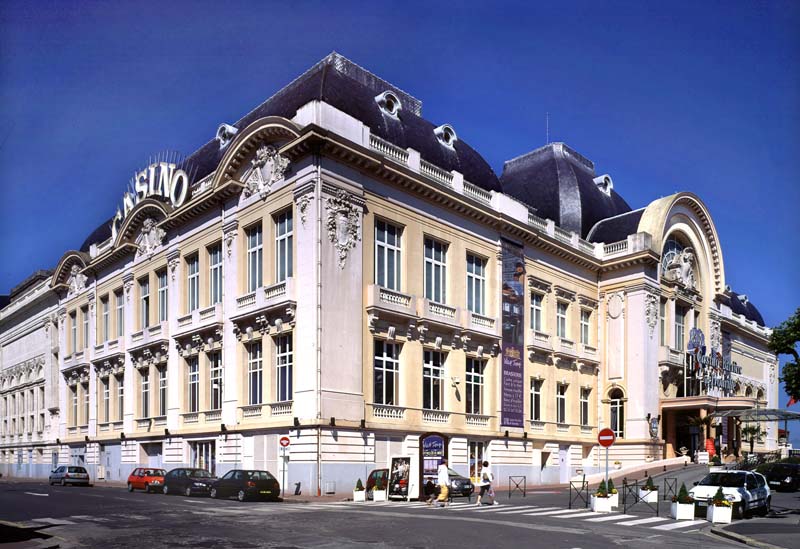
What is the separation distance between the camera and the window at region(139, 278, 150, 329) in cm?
4975

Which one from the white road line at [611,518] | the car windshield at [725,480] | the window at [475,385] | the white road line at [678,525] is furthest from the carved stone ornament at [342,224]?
the white road line at [678,525]

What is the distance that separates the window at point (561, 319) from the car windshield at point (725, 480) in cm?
2265

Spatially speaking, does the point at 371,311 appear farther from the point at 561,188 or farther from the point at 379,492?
the point at 561,188

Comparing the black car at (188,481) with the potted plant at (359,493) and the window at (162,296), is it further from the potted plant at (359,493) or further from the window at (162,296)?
the window at (162,296)

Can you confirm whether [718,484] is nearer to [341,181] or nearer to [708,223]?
[341,181]

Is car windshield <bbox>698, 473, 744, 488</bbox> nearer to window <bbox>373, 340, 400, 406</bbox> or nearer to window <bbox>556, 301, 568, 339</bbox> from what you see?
window <bbox>373, 340, 400, 406</bbox>

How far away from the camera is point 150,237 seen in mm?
49812

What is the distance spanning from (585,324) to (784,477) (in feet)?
55.8

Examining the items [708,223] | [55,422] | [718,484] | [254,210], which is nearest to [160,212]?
[254,210]

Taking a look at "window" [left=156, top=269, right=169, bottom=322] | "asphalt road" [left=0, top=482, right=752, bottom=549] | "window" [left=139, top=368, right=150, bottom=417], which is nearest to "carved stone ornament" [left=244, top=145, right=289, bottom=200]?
"window" [left=156, top=269, right=169, bottom=322]

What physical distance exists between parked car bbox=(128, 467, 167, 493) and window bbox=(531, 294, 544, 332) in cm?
2332

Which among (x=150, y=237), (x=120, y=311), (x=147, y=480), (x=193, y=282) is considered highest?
(x=150, y=237)

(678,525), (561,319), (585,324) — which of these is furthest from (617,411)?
(678,525)

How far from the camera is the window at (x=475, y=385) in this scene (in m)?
42.1
